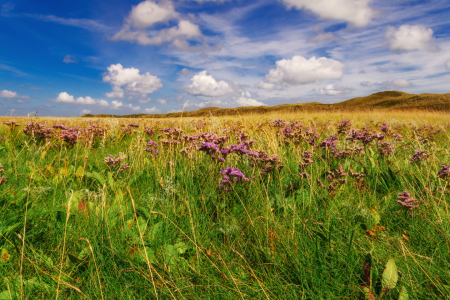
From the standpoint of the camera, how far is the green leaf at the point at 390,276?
1.35 m

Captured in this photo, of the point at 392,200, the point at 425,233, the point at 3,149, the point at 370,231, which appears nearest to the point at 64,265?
the point at 370,231

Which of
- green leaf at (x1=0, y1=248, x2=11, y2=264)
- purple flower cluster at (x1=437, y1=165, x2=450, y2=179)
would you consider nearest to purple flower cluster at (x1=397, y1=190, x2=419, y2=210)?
purple flower cluster at (x1=437, y1=165, x2=450, y2=179)

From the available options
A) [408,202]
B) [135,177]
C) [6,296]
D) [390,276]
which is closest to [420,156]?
[408,202]

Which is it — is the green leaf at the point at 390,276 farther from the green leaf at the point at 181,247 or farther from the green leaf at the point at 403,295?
the green leaf at the point at 181,247

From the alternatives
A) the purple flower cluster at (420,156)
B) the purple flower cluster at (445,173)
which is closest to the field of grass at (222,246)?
the purple flower cluster at (445,173)

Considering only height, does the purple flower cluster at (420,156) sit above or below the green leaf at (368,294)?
above

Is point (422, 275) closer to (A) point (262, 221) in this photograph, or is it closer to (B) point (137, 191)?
(A) point (262, 221)

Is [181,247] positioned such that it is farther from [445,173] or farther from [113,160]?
[445,173]

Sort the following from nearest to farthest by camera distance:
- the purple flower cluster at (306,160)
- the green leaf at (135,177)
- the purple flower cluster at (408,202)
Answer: the purple flower cluster at (408,202)
the purple flower cluster at (306,160)
the green leaf at (135,177)

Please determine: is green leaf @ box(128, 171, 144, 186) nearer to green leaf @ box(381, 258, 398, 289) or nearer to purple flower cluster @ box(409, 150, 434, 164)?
green leaf @ box(381, 258, 398, 289)

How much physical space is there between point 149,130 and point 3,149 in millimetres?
2645

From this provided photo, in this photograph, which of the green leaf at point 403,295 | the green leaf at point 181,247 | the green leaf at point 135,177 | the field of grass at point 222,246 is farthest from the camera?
the green leaf at point 135,177

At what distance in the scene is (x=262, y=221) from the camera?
1958 millimetres

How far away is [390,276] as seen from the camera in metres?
1.37
